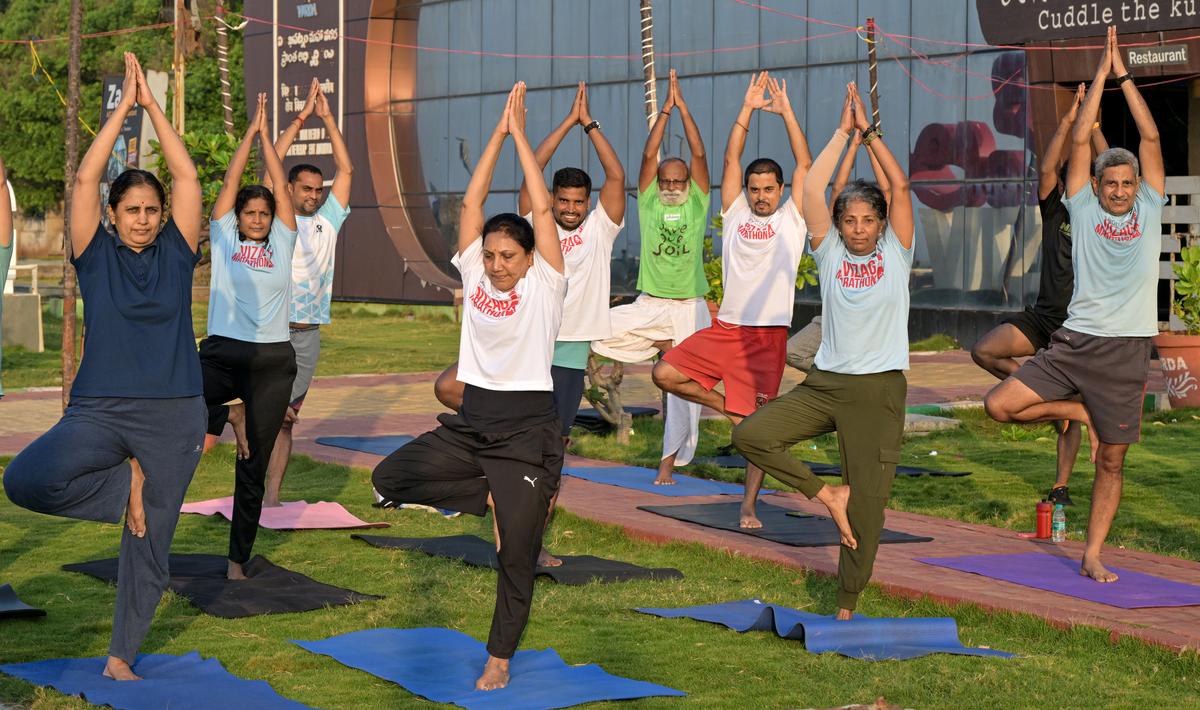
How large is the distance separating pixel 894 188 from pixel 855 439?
3.83 feet

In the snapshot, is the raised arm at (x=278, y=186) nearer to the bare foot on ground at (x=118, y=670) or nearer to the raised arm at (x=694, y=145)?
the raised arm at (x=694, y=145)

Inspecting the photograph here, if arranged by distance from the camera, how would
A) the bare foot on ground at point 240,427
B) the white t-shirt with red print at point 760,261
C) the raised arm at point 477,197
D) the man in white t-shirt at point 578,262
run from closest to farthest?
the raised arm at point 477,197
the bare foot on ground at point 240,427
the man in white t-shirt at point 578,262
the white t-shirt with red print at point 760,261

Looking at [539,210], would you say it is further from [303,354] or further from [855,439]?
[303,354]

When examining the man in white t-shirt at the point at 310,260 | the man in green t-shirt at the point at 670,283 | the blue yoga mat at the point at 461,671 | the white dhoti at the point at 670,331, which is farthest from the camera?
the white dhoti at the point at 670,331

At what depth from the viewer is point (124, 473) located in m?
6.58

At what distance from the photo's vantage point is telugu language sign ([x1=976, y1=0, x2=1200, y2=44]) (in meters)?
16.2

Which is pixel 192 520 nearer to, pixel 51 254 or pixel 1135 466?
pixel 1135 466

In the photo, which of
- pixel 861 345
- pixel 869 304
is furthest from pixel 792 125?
pixel 861 345

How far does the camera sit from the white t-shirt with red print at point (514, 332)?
683 cm

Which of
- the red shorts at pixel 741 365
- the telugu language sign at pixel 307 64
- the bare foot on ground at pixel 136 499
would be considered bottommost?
the bare foot on ground at pixel 136 499

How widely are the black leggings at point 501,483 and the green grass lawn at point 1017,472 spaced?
4569 millimetres

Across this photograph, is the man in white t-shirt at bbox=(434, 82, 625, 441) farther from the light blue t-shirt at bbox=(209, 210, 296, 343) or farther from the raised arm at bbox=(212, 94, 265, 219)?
the raised arm at bbox=(212, 94, 265, 219)

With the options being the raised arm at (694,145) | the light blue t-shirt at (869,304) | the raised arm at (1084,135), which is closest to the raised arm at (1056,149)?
the raised arm at (1084,135)

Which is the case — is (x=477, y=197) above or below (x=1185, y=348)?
above
